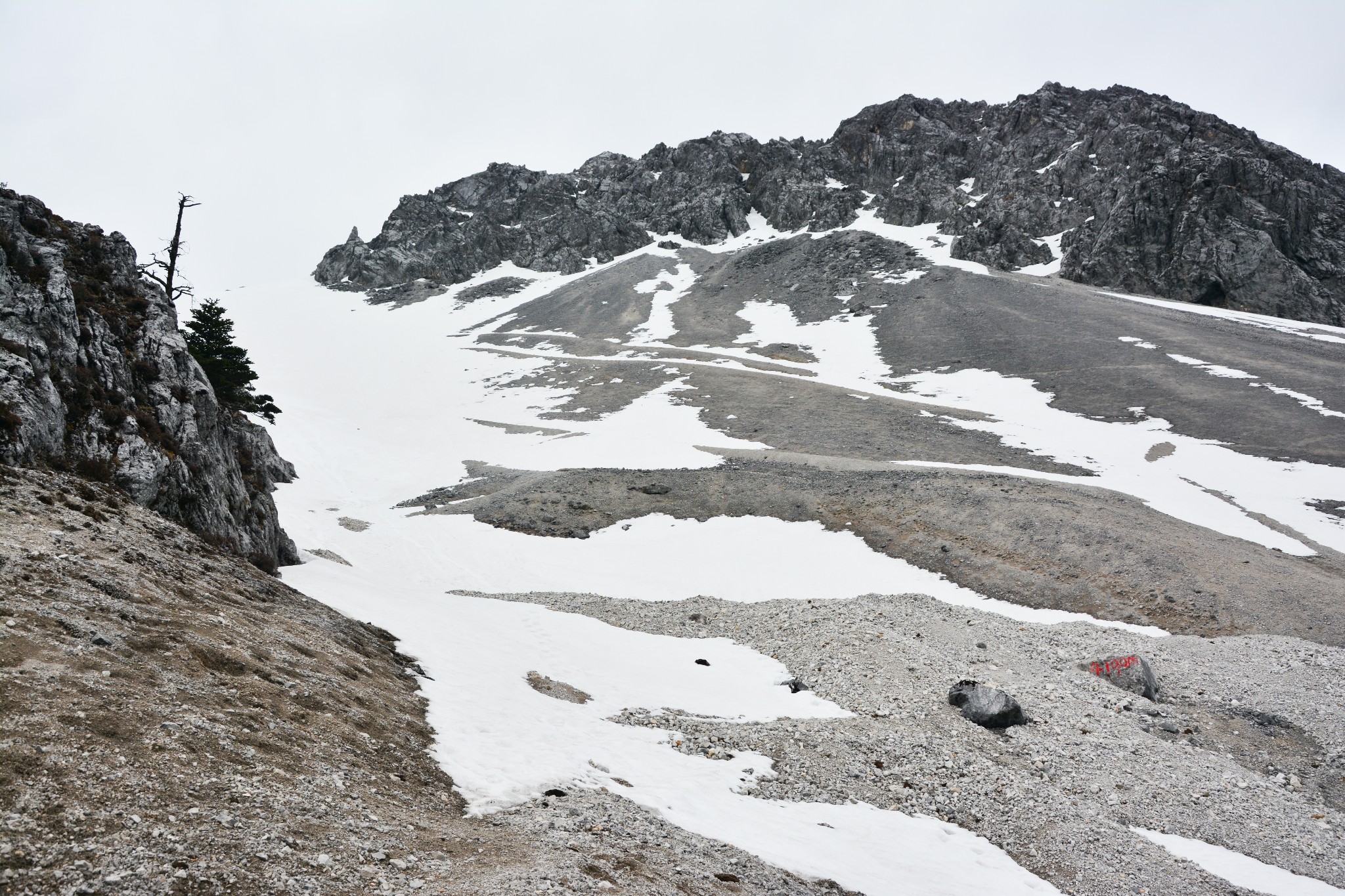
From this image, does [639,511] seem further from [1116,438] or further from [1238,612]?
[1116,438]

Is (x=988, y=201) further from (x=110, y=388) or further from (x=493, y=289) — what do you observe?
(x=110, y=388)

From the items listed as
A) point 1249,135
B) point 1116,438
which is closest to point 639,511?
point 1116,438

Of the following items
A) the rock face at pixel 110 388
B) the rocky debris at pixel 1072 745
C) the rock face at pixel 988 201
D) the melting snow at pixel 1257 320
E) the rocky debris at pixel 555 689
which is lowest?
the rocky debris at pixel 1072 745

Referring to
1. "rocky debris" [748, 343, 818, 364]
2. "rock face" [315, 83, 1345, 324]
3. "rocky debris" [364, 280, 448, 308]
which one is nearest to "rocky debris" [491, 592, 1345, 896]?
"rocky debris" [748, 343, 818, 364]

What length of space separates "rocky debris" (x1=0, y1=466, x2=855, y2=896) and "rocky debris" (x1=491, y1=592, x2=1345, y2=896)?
4514mm

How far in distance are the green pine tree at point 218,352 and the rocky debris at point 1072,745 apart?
91.6 ft

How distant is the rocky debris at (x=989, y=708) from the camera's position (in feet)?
49.7

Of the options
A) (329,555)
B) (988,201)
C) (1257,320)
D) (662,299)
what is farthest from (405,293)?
(1257,320)

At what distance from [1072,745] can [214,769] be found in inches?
Result: 626

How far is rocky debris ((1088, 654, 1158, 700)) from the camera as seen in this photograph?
56.4ft

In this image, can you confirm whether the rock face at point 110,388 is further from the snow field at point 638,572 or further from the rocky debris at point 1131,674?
the rocky debris at point 1131,674

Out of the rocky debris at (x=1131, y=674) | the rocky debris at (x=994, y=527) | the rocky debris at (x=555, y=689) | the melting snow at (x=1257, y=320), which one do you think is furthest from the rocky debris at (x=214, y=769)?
the melting snow at (x=1257, y=320)

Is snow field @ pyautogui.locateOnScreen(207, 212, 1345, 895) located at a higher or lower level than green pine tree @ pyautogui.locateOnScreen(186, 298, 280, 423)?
lower

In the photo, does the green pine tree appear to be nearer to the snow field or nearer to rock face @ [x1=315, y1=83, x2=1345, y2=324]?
the snow field
